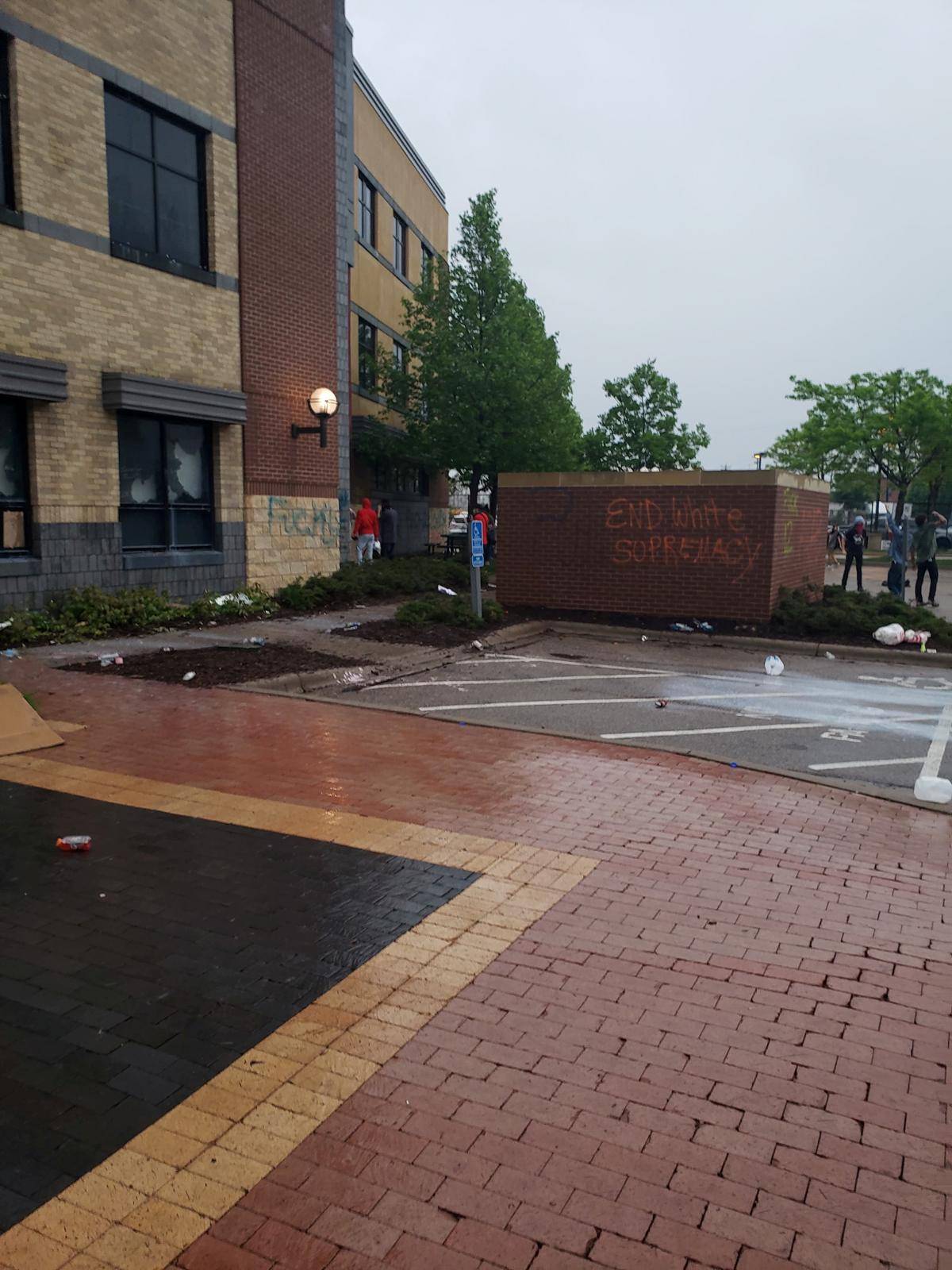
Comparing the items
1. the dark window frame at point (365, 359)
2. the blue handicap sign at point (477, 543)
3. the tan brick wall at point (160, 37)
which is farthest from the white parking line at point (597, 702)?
the dark window frame at point (365, 359)

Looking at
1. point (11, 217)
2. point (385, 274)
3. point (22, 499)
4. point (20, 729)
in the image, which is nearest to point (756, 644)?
point (22, 499)

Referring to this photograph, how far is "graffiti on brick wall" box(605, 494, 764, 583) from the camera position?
16.2m

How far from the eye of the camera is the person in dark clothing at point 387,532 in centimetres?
2658

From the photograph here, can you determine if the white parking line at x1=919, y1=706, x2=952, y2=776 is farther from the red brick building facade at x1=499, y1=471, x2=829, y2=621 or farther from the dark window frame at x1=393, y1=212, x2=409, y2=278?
the dark window frame at x1=393, y1=212, x2=409, y2=278

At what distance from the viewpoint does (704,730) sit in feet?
30.2

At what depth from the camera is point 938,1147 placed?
3090 millimetres

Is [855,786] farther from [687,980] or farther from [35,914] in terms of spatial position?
[35,914]

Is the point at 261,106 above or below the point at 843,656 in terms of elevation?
above

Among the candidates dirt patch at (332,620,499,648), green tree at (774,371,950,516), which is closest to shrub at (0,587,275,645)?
dirt patch at (332,620,499,648)

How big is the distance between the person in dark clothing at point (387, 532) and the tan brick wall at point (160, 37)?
37.2 feet

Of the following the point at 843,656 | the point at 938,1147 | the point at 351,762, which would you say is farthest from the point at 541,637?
the point at 938,1147

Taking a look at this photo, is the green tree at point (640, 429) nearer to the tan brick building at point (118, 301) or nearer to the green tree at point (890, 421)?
the green tree at point (890, 421)

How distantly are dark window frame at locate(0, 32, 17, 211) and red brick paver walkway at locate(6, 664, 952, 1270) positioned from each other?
433 inches

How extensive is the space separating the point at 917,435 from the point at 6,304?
3854 centimetres
